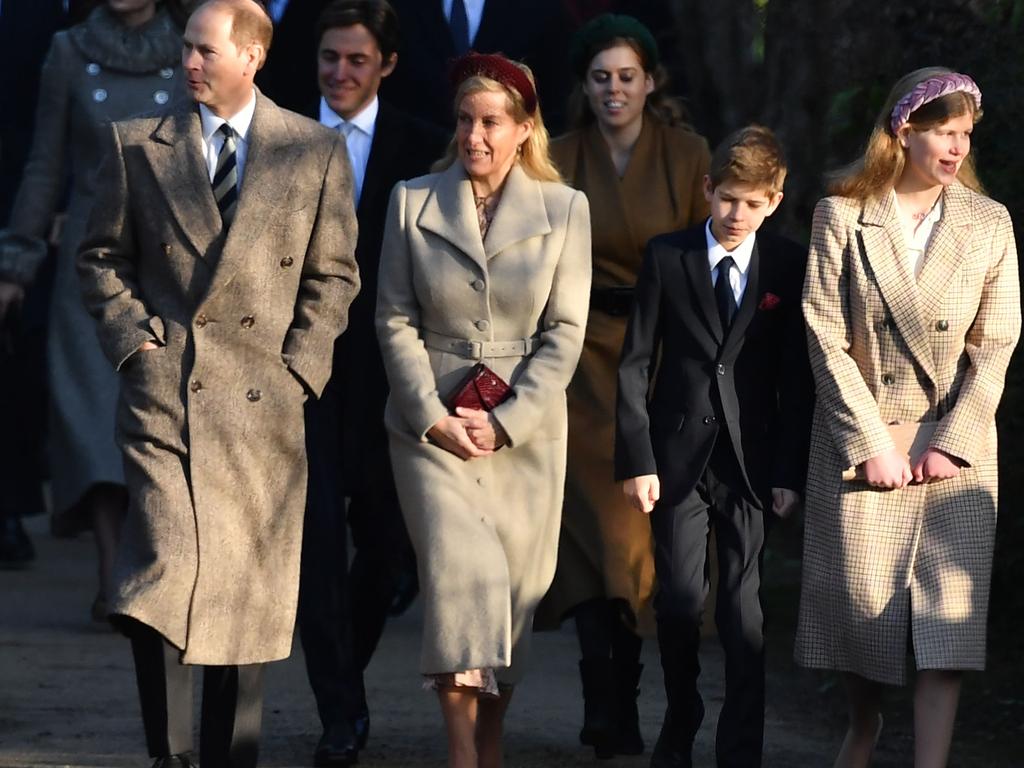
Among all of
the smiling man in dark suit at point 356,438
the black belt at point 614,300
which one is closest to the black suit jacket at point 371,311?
the smiling man in dark suit at point 356,438

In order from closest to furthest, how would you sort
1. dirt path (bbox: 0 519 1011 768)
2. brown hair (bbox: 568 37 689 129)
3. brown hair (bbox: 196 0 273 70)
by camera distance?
brown hair (bbox: 196 0 273 70) < dirt path (bbox: 0 519 1011 768) < brown hair (bbox: 568 37 689 129)

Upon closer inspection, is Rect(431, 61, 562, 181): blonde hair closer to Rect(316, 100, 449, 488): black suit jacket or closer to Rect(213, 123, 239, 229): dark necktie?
Rect(316, 100, 449, 488): black suit jacket

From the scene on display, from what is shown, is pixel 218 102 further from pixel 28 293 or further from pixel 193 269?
pixel 28 293

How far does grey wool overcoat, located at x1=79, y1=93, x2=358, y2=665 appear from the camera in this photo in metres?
6.10

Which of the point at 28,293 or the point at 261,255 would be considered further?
the point at 28,293

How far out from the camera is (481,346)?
21.2ft

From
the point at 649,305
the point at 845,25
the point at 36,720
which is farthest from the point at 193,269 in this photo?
the point at 845,25

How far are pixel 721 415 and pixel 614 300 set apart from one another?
32.7 inches

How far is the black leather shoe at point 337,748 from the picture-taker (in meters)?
6.82

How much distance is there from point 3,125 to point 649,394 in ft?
11.4

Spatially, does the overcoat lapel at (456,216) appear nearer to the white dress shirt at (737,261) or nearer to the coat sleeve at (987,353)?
the white dress shirt at (737,261)

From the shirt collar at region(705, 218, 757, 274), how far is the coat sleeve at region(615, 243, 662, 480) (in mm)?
146

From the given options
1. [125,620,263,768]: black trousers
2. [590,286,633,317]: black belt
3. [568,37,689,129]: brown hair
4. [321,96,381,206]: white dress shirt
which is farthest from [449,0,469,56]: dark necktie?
[125,620,263,768]: black trousers

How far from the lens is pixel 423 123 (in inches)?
292
